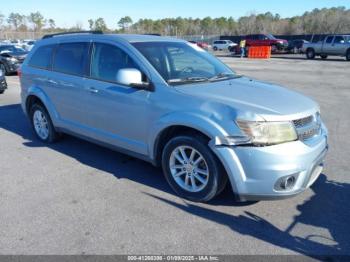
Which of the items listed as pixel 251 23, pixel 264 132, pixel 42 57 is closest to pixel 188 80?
pixel 264 132

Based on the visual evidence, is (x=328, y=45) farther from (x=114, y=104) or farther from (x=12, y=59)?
(x=114, y=104)

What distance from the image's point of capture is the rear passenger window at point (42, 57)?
5.92 metres

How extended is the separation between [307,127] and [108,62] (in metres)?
2.65

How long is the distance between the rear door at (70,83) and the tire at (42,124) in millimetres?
473

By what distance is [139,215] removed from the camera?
3.79 meters

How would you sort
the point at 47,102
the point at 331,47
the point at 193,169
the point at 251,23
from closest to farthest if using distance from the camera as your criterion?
the point at 193,169
the point at 47,102
the point at 331,47
the point at 251,23

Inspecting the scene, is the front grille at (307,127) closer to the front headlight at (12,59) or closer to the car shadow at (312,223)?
→ the car shadow at (312,223)

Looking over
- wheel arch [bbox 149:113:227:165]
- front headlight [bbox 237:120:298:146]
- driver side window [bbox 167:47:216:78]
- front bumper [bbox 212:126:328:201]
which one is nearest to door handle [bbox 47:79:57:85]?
driver side window [bbox 167:47:216:78]

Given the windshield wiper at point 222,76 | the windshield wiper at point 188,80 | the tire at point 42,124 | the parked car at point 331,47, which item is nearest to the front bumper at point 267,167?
the windshield wiper at point 188,80

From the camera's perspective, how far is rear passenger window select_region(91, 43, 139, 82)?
4.57 m

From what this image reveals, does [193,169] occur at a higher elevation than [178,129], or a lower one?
lower

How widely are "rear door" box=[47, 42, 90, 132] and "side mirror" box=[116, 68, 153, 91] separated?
1.10 metres

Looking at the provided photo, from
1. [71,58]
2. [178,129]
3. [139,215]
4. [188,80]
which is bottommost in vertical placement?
[139,215]

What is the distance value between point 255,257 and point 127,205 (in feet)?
5.10
